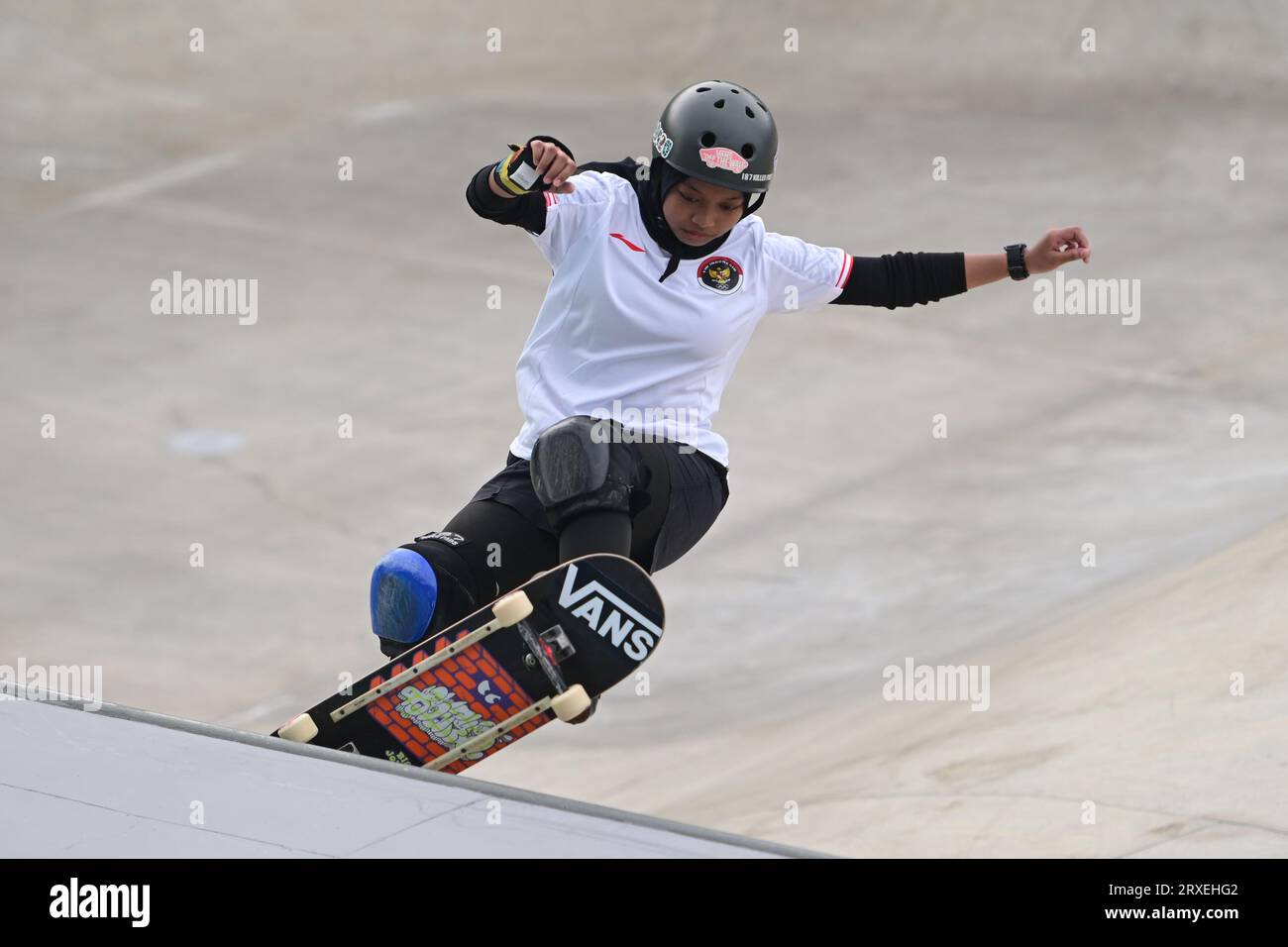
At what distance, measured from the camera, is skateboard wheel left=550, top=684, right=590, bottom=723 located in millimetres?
3580

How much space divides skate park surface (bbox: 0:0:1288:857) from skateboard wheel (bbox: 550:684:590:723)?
139 centimetres

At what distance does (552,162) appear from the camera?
147 inches

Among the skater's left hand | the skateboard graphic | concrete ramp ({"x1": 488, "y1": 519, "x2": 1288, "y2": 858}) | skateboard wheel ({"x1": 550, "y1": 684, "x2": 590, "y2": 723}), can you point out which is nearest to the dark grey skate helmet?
the skater's left hand

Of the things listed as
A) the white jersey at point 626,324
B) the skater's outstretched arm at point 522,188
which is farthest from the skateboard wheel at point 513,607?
the skater's outstretched arm at point 522,188

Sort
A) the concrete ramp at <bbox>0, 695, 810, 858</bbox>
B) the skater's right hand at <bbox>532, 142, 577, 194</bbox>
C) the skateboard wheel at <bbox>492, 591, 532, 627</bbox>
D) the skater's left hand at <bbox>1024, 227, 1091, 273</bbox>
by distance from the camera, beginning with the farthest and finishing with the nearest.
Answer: the skater's left hand at <bbox>1024, 227, 1091, 273</bbox> → the skater's right hand at <bbox>532, 142, 577, 194</bbox> → the skateboard wheel at <bbox>492, 591, 532, 627</bbox> → the concrete ramp at <bbox>0, 695, 810, 858</bbox>

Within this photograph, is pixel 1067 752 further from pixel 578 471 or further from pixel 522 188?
pixel 522 188

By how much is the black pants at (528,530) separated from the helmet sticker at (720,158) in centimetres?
63

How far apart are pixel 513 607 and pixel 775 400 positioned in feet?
18.3

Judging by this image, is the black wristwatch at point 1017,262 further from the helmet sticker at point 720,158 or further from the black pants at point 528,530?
the black pants at point 528,530

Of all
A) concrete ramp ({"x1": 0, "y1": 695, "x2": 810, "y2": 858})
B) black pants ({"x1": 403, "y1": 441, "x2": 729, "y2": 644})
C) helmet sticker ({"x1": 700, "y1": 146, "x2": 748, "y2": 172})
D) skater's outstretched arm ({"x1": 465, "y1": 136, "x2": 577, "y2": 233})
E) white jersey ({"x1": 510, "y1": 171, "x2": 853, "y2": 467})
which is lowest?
concrete ramp ({"x1": 0, "y1": 695, "x2": 810, "y2": 858})

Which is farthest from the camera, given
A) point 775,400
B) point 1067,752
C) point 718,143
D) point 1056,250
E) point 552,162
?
point 775,400

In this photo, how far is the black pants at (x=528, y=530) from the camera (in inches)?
151

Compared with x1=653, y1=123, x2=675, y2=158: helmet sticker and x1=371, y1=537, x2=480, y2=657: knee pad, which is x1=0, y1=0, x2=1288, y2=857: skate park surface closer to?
x1=371, y1=537, x2=480, y2=657: knee pad

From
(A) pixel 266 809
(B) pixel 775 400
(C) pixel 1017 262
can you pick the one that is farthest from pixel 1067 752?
(B) pixel 775 400
